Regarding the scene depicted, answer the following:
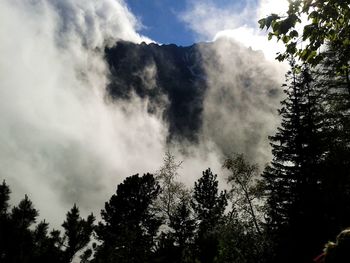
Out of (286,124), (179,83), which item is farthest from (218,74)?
(286,124)

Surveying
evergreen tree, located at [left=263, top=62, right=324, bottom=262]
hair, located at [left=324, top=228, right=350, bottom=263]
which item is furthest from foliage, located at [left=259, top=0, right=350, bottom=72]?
evergreen tree, located at [left=263, top=62, right=324, bottom=262]

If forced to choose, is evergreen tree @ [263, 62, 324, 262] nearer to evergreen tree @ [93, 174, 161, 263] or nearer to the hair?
evergreen tree @ [93, 174, 161, 263]

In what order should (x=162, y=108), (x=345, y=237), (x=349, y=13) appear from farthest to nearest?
(x=162, y=108), (x=349, y=13), (x=345, y=237)

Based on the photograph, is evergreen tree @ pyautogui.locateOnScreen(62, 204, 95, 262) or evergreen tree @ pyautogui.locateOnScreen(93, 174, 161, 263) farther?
evergreen tree @ pyautogui.locateOnScreen(93, 174, 161, 263)

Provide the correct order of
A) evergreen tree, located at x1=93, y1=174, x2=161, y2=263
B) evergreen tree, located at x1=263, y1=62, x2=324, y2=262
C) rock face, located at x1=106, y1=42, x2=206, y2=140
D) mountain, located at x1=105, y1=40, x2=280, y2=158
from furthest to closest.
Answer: mountain, located at x1=105, y1=40, x2=280, y2=158 < rock face, located at x1=106, y1=42, x2=206, y2=140 < evergreen tree, located at x1=93, y1=174, x2=161, y2=263 < evergreen tree, located at x1=263, y1=62, x2=324, y2=262

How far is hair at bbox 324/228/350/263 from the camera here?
12.6 ft

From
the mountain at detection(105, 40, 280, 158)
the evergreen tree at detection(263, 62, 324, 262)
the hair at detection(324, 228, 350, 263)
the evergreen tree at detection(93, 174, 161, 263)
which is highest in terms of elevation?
the mountain at detection(105, 40, 280, 158)

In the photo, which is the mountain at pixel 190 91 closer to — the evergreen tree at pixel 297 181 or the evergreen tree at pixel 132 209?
the evergreen tree at pixel 132 209

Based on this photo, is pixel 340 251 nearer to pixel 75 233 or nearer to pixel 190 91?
pixel 75 233

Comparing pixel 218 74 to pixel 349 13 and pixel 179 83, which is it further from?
pixel 349 13

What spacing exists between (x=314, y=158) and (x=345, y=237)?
31181mm

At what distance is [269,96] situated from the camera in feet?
600

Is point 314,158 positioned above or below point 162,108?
below

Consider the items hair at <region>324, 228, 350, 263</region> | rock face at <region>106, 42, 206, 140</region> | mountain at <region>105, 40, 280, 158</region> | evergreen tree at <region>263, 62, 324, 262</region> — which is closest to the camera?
hair at <region>324, 228, 350, 263</region>
